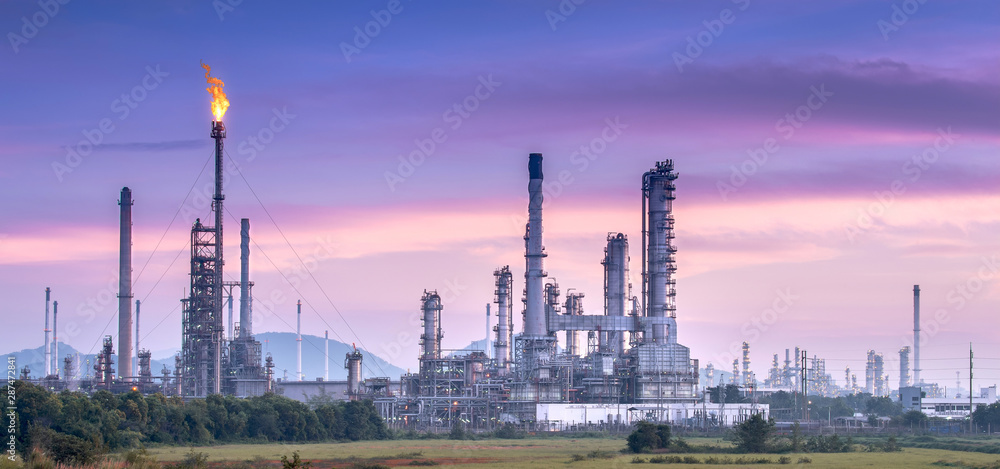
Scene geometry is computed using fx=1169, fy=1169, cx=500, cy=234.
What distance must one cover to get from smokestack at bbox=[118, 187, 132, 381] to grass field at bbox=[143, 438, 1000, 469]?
1896 inches

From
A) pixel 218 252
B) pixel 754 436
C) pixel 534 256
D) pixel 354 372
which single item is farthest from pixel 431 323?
pixel 754 436

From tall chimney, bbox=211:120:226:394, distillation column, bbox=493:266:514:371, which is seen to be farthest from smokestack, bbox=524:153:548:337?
tall chimney, bbox=211:120:226:394

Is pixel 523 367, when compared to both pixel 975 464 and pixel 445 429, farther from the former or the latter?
pixel 975 464

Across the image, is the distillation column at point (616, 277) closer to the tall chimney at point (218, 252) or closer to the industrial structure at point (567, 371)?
the industrial structure at point (567, 371)

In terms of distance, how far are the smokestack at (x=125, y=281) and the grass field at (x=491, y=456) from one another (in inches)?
1896

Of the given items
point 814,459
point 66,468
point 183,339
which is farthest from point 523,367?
point 66,468

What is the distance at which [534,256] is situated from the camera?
132250 mm

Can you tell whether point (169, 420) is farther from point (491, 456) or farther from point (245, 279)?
point (245, 279)

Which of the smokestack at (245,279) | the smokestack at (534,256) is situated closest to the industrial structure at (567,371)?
the smokestack at (534,256)

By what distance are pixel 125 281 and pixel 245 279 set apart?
22.1 meters

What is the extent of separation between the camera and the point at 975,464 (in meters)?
70.9

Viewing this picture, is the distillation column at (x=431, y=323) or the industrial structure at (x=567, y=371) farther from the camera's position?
the distillation column at (x=431, y=323)

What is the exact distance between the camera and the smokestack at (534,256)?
431 ft

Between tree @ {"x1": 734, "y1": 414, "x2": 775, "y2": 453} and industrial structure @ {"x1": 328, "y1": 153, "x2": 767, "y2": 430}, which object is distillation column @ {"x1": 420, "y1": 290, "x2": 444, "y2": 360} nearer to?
industrial structure @ {"x1": 328, "y1": 153, "x2": 767, "y2": 430}
